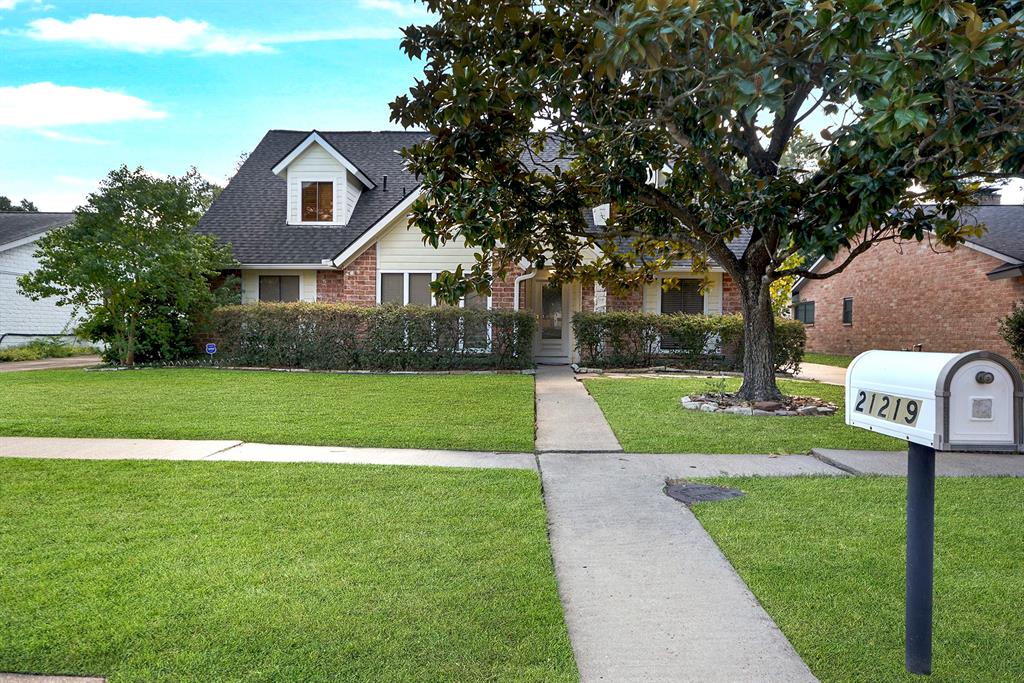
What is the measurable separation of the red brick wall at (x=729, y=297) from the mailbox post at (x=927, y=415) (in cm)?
1507

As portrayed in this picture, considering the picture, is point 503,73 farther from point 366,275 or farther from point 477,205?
point 366,275

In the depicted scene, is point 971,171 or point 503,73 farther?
point 971,171

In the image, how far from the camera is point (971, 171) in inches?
298

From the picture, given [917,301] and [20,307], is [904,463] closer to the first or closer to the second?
[917,301]

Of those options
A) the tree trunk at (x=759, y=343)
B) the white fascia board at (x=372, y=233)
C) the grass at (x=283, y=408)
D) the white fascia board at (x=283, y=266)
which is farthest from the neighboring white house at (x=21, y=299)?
the tree trunk at (x=759, y=343)

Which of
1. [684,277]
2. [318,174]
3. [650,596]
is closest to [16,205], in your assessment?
[318,174]

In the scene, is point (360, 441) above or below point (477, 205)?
below

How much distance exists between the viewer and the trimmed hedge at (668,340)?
14.8m

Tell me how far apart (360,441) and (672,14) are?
16.3 feet

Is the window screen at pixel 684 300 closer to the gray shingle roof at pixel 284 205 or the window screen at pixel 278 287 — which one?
the gray shingle roof at pixel 284 205

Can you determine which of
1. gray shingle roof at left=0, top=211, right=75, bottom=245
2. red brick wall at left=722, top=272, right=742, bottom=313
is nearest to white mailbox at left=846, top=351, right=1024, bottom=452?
red brick wall at left=722, top=272, right=742, bottom=313

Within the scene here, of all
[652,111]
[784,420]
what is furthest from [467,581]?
[784,420]

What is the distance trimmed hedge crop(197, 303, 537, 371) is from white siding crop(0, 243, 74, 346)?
10.6 m

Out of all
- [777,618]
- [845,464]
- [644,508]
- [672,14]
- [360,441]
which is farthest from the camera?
[360,441]
